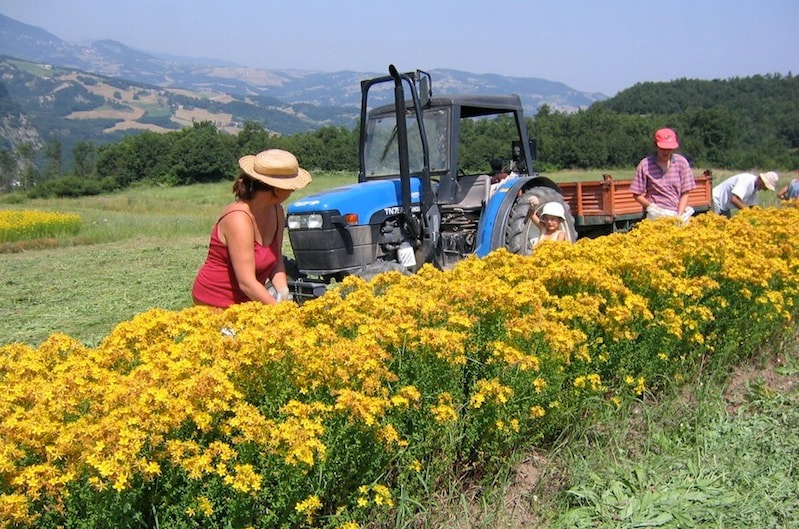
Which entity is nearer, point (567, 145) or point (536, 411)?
point (536, 411)

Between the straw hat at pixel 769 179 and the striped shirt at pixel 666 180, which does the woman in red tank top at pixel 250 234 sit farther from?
the straw hat at pixel 769 179

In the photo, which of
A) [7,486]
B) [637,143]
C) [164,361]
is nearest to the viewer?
[7,486]

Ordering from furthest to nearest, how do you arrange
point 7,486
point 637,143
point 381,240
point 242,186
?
point 637,143
point 381,240
point 242,186
point 7,486

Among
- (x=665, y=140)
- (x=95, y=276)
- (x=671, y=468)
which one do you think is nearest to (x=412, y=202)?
(x=665, y=140)

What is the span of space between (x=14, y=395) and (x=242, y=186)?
1.67 metres

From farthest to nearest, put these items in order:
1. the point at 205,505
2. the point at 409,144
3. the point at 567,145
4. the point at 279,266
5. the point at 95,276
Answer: the point at 567,145 → the point at 95,276 → the point at 409,144 → the point at 279,266 → the point at 205,505

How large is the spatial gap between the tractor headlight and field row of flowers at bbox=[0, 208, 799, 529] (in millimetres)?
1922

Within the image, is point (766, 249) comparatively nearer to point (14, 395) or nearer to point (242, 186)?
point (242, 186)

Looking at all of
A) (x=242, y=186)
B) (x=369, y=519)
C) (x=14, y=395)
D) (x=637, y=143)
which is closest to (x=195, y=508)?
(x=369, y=519)

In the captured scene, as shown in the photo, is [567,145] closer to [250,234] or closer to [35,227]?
[35,227]

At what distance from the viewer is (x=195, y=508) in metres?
2.22

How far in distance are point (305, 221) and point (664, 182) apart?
11.8ft

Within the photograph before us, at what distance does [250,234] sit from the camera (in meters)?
3.79

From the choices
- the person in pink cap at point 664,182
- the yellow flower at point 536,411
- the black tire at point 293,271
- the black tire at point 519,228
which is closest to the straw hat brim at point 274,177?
the yellow flower at point 536,411
